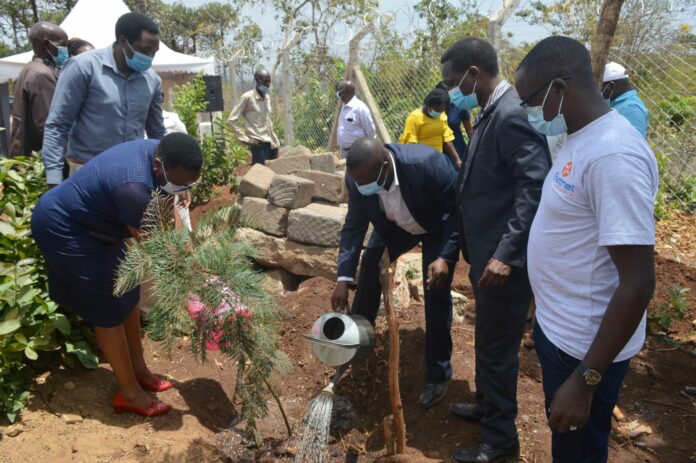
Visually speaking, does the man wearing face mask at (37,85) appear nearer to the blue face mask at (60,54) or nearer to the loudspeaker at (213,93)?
the blue face mask at (60,54)

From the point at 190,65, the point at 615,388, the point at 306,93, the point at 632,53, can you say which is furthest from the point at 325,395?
the point at 190,65

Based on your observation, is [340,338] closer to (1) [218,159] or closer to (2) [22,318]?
(2) [22,318]

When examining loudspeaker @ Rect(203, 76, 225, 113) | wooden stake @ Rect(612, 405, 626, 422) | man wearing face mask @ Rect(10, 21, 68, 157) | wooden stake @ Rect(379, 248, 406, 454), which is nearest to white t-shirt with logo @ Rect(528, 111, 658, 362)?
wooden stake @ Rect(379, 248, 406, 454)

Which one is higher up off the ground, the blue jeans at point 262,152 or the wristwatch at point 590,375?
the wristwatch at point 590,375

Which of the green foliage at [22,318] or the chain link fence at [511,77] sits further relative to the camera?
the chain link fence at [511,77]

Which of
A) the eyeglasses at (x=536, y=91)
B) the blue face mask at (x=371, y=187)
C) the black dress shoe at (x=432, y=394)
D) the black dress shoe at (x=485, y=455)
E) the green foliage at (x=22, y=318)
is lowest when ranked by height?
the black dress shoe at (x=432, y=394)

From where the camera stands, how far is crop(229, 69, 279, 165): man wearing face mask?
27.1ft

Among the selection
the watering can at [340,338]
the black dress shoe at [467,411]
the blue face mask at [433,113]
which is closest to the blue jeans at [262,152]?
the blue face mask at [433,113]

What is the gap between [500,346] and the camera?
2658 millimetres

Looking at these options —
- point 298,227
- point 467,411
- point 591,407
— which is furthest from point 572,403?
point 298,227

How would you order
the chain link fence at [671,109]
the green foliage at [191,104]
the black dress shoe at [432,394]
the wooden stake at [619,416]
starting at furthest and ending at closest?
1. the green foliage at [191,104]
2. the chain link fence at [671,109]
3. the black dress shoe at [432,394]
4. the wooden stake at [619,416]

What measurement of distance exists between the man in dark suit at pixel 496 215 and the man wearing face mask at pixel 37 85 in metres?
3.47

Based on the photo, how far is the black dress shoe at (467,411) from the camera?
3.12 metres

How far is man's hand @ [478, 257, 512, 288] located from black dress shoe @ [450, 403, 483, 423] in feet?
3.32
